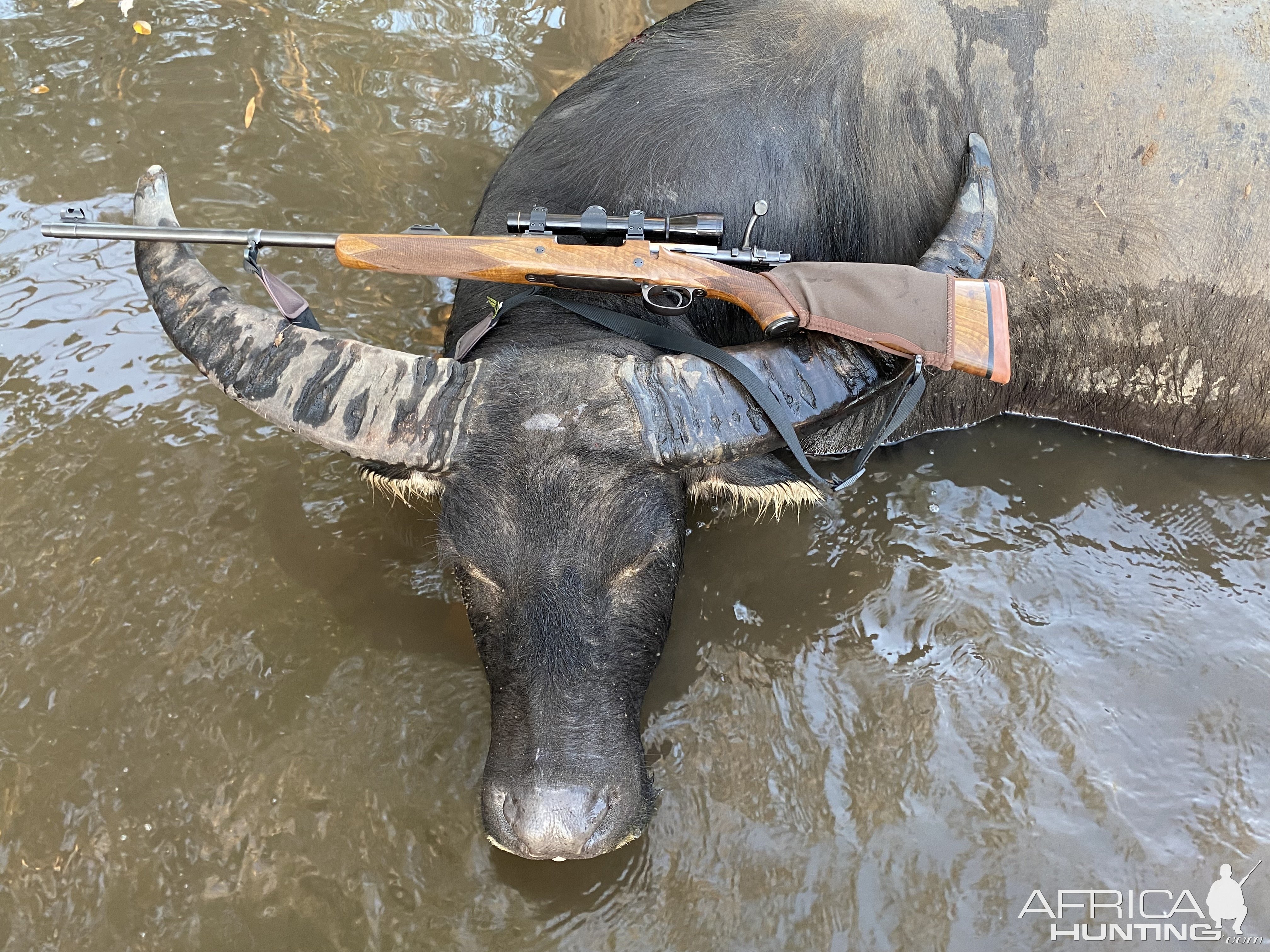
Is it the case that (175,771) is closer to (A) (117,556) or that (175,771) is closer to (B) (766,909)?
(A) (117,556)

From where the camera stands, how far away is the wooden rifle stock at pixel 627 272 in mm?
2564

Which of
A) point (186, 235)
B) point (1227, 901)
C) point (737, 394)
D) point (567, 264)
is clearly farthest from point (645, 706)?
point (186, 235)

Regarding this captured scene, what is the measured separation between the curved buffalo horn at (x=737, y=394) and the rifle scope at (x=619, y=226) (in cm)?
42

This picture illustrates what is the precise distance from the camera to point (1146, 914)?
2.85m

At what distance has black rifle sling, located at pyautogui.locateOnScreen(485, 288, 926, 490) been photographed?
8.63 ft

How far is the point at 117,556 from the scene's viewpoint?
141 inches

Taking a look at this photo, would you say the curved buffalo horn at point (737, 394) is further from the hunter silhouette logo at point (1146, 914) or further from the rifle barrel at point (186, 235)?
the hunter silhouette logo at point (1146, 914)

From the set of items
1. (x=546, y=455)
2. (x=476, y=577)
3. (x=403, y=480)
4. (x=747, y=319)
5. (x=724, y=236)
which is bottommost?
(x=476, y=577)

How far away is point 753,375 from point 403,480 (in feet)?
4.28

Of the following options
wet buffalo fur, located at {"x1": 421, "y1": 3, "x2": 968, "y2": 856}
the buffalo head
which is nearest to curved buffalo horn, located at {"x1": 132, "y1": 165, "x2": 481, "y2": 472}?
the buffalo head

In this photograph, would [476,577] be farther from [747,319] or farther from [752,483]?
[747,319]

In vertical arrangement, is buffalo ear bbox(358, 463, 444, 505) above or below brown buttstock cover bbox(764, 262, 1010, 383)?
below

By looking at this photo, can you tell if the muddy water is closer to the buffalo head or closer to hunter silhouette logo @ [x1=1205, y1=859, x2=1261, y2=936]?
hunter silhouette logo @ [x1=1205, y1=859, x2=1261, y2=936]

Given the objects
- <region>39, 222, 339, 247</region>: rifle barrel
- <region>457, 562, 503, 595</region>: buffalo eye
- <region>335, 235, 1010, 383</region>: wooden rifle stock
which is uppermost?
<region>335, 235, 1010, 383</region>: wooden rifle stock
